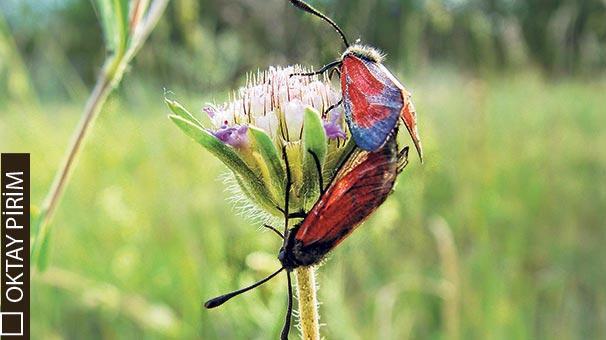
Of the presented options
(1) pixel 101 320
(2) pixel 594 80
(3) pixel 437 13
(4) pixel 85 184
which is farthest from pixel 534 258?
(2) pixel 594 80

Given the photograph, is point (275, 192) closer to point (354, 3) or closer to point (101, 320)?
point (101, 320)

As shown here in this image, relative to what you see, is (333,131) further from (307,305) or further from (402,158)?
(307,305)

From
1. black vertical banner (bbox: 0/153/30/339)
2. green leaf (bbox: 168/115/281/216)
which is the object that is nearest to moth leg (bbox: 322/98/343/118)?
green leaf (bbox: 168/115/281/216)

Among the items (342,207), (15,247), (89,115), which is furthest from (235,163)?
(15,247)

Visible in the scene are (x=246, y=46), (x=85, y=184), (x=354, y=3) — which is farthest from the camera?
(x=246, y=46)

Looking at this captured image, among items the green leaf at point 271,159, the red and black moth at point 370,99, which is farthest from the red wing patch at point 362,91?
the green leaf at point 271,159

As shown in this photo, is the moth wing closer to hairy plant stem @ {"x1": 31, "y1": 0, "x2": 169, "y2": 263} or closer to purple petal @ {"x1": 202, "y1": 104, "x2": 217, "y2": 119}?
purple petal @ {"x1": 202, "y1": 104, "x2": 217, "y2": 119}
